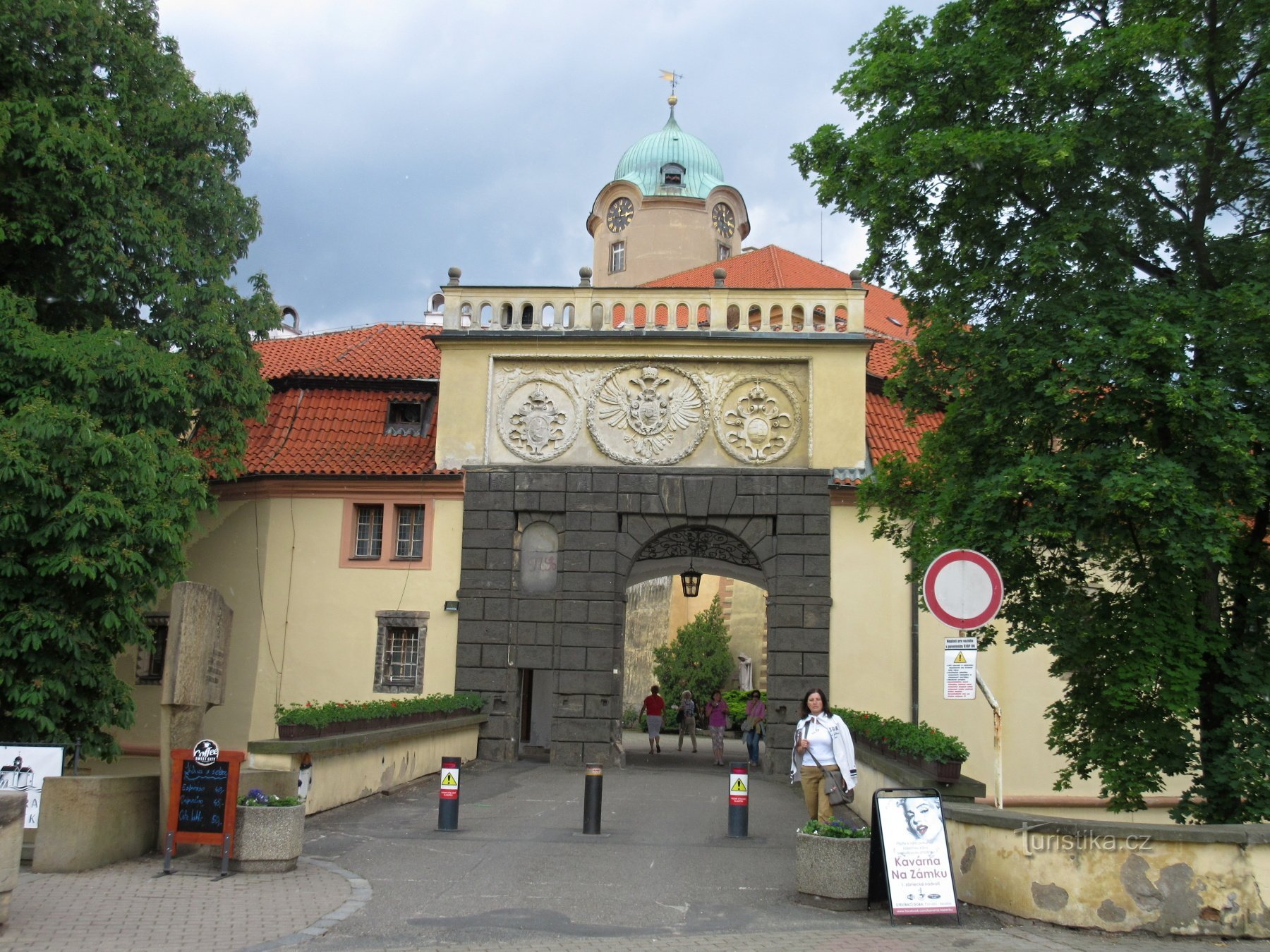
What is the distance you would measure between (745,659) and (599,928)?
35.2m

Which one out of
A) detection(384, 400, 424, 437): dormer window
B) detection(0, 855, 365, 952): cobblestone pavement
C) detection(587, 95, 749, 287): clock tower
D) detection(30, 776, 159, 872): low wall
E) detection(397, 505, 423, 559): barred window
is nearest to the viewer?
detection(0, 855, 365, 952): cobblestone pavement

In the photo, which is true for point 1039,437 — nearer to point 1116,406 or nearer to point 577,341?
point 1116,406

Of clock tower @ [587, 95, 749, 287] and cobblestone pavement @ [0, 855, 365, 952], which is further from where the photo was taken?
clock tower @ [587, 95, 749, 287]

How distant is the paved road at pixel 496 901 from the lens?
29.3ft

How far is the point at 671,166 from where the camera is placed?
154 ft

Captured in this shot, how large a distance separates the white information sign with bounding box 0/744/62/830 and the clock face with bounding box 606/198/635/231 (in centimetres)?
3645

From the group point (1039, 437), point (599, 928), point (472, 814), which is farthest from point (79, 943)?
point (1039, 437)

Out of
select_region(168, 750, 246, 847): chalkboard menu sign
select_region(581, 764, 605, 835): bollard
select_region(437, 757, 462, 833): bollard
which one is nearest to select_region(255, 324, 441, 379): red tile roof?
select_region(437, 757, 462, 833): bollard

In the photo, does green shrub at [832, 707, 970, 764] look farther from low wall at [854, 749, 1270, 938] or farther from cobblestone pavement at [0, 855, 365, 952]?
cobblestone pavement at [0, 855, 365, 952]

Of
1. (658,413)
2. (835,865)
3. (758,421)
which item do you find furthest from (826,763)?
(658,413)

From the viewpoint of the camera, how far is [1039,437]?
45.4ft

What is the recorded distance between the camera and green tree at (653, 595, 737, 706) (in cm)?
4272

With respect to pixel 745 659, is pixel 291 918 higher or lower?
lower

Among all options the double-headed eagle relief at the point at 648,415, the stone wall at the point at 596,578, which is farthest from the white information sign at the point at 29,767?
the double-headed eagle relief at the point at 648,415
